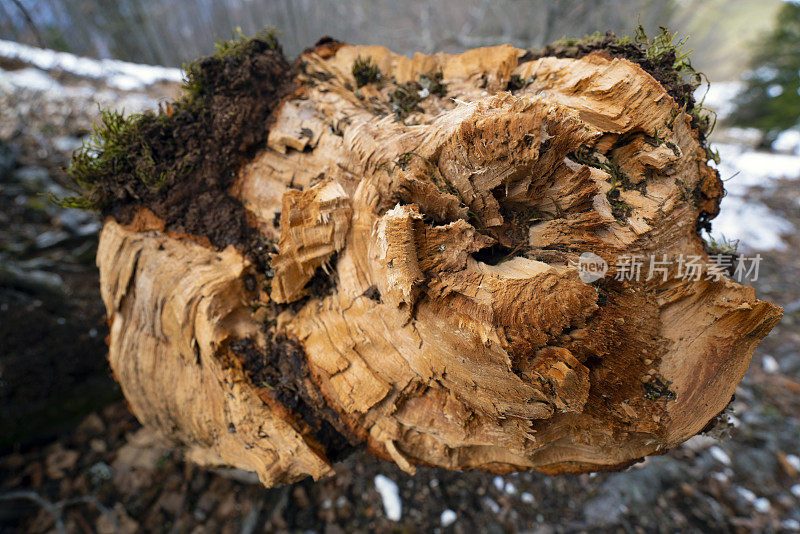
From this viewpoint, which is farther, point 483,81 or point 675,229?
point 483,81

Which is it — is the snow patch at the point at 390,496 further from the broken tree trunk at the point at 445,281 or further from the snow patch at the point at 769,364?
the snow patch at the point at 769,364

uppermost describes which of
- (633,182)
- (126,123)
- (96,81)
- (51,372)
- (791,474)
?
(96,81)

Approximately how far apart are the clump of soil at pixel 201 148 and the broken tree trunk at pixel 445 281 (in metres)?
0.03

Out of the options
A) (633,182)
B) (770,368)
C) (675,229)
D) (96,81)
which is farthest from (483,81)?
(96,81)

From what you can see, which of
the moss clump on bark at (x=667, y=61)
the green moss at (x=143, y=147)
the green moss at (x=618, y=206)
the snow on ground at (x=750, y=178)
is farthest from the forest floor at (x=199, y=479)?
the moss clump on bark at (x=667, y=61)

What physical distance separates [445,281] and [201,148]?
1600 millimetres

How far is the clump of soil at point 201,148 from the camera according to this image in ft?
6.37

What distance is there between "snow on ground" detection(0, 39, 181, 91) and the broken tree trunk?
602 centimetres

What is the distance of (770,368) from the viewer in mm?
4066

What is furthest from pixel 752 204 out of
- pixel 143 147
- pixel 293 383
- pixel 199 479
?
pixel 199 479

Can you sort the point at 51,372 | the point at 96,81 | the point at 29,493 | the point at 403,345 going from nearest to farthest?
the point at 403,345
the point at 29,493
the point at 51,372
the point at 96,81

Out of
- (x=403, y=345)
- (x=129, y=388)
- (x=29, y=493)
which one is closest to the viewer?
(x=403, y=345)

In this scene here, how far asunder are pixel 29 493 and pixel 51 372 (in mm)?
895

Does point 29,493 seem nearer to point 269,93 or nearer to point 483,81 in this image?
point 269,93
